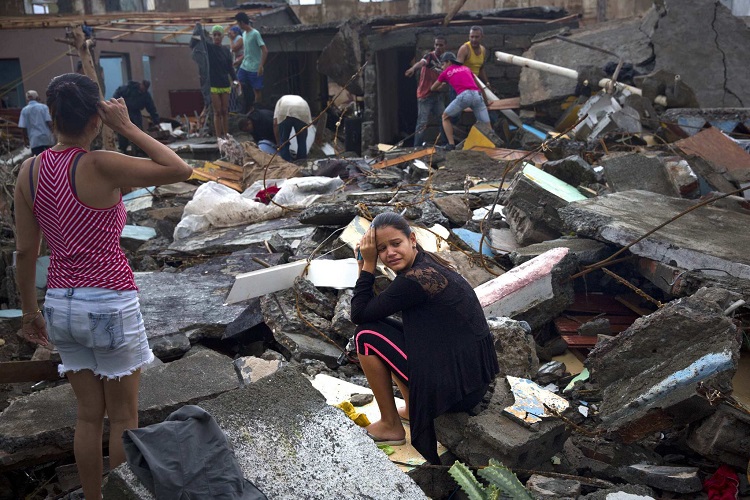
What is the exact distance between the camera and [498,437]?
10.1 feet

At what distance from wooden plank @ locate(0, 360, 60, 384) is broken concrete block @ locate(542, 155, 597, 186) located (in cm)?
469

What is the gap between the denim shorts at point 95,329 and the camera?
2609 mm

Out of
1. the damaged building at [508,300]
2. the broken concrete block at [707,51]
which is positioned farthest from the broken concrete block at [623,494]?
the broken concrete block at [707,51]

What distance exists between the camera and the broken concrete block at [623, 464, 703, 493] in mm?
3119

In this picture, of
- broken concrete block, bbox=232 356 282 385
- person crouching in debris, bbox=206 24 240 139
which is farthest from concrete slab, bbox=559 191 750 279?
person crouching in debris, bbox=206 24 240 139

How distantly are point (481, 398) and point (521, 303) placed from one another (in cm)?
144

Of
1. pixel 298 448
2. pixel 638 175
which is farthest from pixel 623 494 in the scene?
pixel 638 175

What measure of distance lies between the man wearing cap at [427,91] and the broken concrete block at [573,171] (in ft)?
14.9

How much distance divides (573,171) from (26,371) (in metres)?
4.96

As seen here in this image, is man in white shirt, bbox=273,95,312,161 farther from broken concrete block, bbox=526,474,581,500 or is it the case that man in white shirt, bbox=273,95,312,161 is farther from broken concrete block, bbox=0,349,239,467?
broken concrete block, bbox=526,474,581,500

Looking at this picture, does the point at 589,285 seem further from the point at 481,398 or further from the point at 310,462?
the point at 310,462

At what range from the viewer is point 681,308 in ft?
11.5

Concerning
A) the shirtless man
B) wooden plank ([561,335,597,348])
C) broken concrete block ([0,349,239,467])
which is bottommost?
wooden plank ([561,335,597,348])

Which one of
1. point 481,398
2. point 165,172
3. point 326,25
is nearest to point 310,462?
point 481,398
